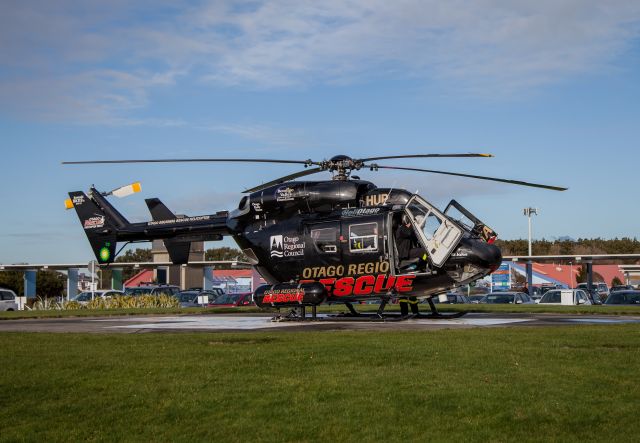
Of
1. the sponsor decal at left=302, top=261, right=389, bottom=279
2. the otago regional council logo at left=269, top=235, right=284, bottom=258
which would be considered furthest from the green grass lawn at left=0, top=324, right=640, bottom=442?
the otago regional council logo at left=269, top=235, right=284, bottom=258

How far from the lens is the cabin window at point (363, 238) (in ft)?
69.8

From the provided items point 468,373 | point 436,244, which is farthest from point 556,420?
point 436,244

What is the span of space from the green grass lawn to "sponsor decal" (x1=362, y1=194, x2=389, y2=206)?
8355 millimetres

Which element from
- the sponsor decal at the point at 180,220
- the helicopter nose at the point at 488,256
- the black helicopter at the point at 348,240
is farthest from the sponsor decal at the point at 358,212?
the sponsor decal at the point at 180,220

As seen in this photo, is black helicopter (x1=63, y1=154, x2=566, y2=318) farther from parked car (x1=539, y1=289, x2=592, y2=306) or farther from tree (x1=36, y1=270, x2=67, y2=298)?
tree (x1=36, y1=270, x2=67, y2=298)

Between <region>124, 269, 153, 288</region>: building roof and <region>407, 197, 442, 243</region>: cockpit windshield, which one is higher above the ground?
<region>407, 197, 442, 243</region>: cockpit windshield

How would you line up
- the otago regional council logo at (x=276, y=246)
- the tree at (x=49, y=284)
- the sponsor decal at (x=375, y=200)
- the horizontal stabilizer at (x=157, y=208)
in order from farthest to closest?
the tree at (x=49, y=284), the horizontal stabilizer at (x=157, y=208), the otago regional council logo at (x=276, y=246), the sponsor decal at (x=375, y=200)

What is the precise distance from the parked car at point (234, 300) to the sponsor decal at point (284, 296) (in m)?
20.0

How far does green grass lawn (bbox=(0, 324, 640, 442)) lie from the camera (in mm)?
8523

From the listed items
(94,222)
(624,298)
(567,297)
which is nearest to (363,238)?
(94,222)

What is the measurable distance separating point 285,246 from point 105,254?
8.82 metres

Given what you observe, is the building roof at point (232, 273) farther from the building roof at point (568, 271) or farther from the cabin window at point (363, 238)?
the cabin window at point (363, 238)

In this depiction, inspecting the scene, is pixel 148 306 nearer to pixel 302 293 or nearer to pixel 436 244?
pixel 302 293

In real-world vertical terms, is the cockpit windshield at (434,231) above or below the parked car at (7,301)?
above
